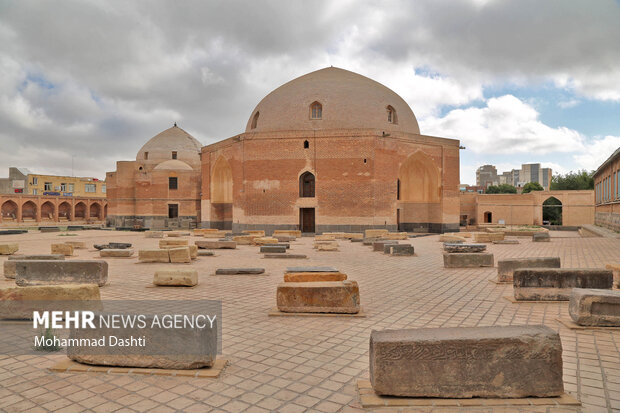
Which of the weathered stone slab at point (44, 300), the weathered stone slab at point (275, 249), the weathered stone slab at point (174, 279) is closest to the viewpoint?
the weathered stone slab at point (44, 300)

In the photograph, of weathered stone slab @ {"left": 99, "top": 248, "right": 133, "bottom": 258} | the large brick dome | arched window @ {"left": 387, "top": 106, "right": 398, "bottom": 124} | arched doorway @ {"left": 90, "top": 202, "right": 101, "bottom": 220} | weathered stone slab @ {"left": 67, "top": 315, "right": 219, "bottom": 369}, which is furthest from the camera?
arched doorway @ {"left": 90, "top": 202, "right": 101, "bottom": 220}

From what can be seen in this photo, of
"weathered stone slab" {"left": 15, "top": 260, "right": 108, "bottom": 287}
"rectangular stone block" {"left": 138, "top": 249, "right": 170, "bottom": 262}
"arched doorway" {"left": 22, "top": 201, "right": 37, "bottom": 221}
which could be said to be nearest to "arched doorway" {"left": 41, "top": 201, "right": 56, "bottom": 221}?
"arched doorway" {"left": 22, "top": 201, "right": 37, "bottom": 221}

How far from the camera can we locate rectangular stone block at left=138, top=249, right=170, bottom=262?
37.8 ft

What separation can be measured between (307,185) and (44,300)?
2121 centimetres

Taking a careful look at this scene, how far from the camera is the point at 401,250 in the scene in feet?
44.2

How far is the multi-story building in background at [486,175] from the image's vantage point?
10994cm

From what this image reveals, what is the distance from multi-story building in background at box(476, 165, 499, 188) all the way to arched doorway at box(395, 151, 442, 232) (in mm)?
89113

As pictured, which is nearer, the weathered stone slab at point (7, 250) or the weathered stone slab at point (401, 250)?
the weathered stone slab at point (7, 250)

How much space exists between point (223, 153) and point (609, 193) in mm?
24486

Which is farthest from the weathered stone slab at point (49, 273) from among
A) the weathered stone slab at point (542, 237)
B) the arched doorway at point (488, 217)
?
the arched doorway at point (488, 217)

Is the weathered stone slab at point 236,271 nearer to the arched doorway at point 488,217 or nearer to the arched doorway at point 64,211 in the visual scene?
the arched doorway at point 488,217

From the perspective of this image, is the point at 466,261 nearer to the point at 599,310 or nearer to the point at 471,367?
the point at 599,310

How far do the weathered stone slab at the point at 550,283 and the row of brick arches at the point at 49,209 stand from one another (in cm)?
5012

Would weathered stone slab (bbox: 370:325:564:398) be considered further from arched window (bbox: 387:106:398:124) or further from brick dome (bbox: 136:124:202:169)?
brick dome (bbox: 136:124:202:169)
